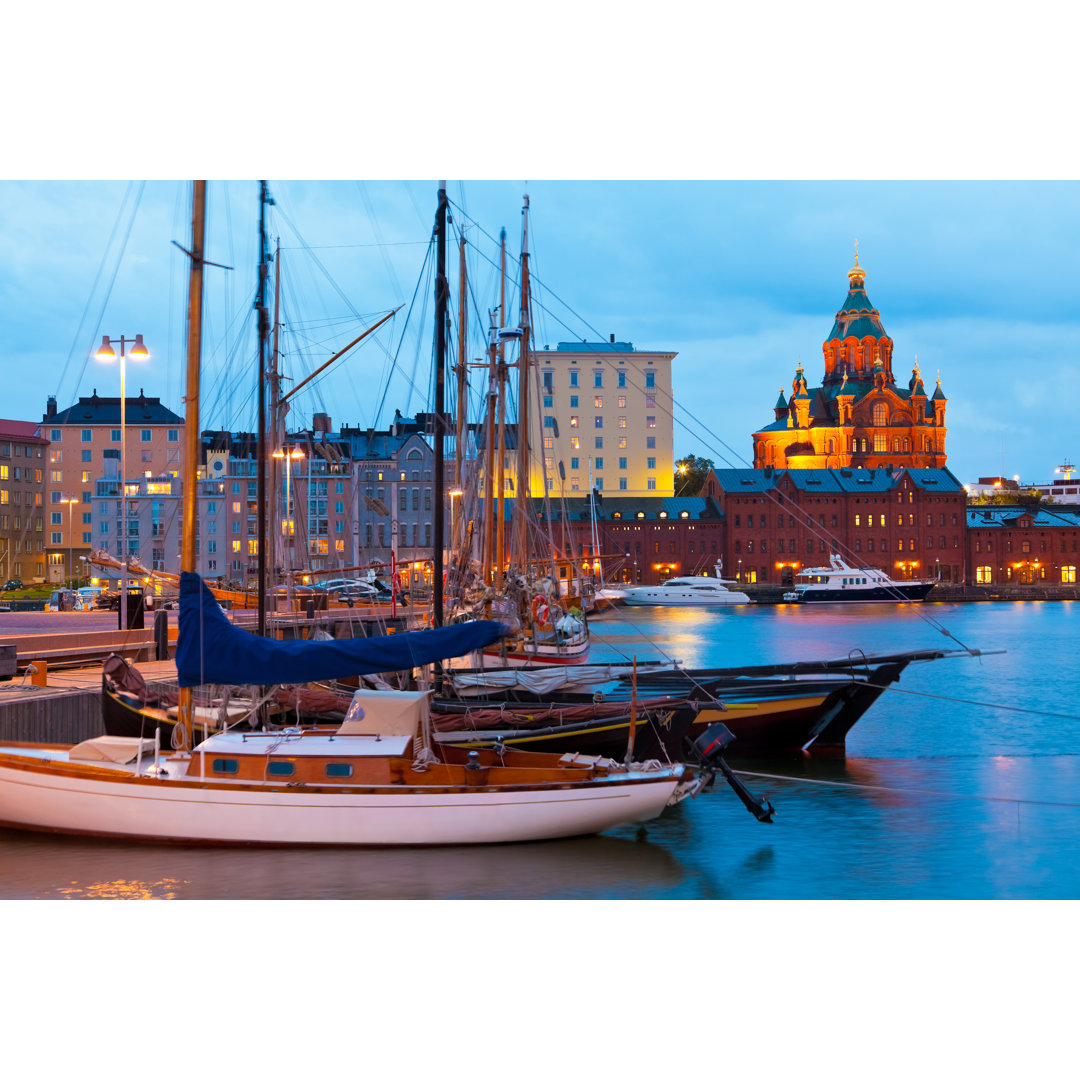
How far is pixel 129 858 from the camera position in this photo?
1791 cm

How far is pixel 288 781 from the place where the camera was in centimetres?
1780

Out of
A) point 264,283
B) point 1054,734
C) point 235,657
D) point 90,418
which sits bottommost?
point 1054,734

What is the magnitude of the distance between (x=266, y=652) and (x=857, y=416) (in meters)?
171

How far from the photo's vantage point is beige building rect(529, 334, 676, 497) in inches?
5930

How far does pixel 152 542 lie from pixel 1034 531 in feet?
370

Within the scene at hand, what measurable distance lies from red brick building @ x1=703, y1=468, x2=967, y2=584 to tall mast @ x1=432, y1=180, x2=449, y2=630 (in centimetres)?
12270

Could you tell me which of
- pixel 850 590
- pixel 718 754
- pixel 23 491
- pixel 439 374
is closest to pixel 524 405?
pixel 439 374

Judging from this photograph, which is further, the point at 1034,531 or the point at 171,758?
the point at 1034,531

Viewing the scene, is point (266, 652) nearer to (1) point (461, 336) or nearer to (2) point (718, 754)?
(2) point (718, 754)

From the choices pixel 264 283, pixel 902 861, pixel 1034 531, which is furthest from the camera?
pixel 1034 531

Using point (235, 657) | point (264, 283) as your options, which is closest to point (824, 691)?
point (235, 657)

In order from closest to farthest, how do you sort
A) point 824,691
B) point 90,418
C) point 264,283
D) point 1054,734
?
point 824,691 < point 264,283 < point 1054,734 < point 90,418

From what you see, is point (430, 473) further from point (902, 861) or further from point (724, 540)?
point (902, 861)

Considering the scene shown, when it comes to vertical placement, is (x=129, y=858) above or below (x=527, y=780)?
below
